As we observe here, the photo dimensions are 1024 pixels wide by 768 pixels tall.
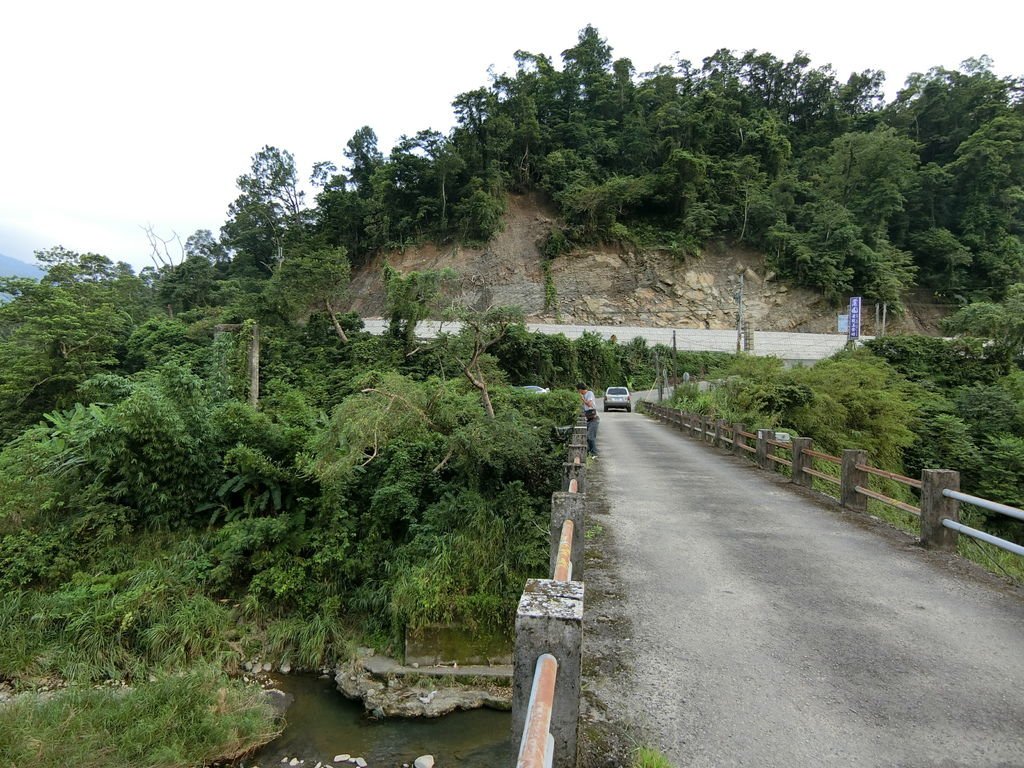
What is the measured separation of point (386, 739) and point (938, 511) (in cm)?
752

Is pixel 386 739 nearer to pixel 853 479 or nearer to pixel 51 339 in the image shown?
pixel 853 479

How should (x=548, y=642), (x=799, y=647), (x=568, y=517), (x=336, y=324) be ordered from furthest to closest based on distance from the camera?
(x=336, y=324) < (x=568, y=517) < (x=799, y=647) < (x=548, y=642)

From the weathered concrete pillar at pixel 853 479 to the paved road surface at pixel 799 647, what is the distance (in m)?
0.98

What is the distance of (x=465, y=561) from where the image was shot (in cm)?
923

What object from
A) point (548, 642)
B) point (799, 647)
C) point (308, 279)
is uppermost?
point (308, 279)

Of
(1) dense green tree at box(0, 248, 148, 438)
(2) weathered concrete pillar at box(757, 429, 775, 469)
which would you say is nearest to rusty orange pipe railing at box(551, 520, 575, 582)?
(2) weathered concrete pillar at box(757, 429, 775, 469)

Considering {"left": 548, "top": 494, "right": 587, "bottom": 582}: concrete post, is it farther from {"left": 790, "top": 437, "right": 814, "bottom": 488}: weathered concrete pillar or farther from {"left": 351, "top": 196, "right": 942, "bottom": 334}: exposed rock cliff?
{"left": 351, "top": 196, "right": 942, "bottom": 334}: exposed rock cliff

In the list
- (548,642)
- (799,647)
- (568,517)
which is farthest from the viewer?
(568,517)

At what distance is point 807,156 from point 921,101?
1533 cm

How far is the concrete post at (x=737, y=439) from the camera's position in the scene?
43.3 feet

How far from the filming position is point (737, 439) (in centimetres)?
1340

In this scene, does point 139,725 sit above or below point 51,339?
below

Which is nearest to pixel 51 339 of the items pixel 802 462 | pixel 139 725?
pixel 139 725

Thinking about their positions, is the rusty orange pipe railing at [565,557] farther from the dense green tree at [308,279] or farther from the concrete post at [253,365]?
the dense green tree at [308,279]
